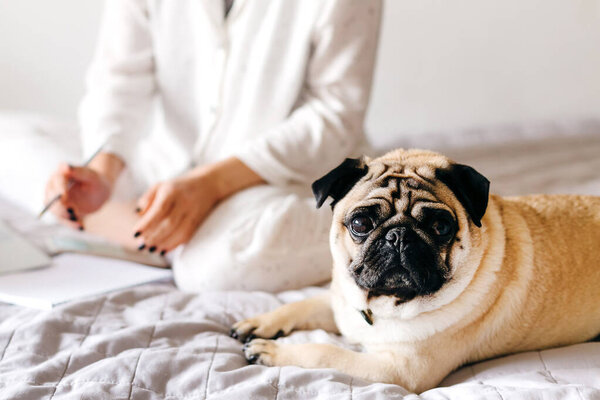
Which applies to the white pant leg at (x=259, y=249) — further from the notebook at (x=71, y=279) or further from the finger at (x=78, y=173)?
the finger at (x=78, y=173)

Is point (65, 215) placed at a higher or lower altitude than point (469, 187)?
lower

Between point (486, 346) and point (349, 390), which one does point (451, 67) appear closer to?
point (486, 346)

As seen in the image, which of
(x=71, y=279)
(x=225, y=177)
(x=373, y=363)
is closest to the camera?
(x=373, y=363)

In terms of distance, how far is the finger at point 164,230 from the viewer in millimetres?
1102

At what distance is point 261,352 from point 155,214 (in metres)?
0.38

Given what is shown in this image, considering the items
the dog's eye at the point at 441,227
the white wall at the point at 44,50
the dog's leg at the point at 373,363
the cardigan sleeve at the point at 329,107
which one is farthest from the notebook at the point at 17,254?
the white wall at the point at 44,50

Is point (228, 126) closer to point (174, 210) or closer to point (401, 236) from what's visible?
point (174, 210)

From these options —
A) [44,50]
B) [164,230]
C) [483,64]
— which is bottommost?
[483,64]

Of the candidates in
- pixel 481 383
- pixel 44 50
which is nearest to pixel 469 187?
pixel 481 383

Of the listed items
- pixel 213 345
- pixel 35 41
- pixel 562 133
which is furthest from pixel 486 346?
pixel 35 41

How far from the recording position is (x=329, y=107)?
4.08 ft

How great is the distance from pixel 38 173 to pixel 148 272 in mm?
402

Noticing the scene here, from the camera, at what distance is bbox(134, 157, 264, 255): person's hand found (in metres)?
1.10

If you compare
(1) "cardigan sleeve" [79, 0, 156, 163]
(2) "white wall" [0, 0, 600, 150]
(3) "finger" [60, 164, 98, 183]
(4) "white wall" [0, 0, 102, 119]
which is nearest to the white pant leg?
(3) "finger" [60, 164, 98, 183]
